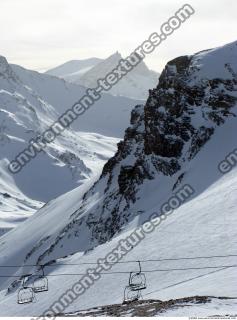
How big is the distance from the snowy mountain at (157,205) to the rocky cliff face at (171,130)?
165 mm

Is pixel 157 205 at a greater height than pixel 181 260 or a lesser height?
greater

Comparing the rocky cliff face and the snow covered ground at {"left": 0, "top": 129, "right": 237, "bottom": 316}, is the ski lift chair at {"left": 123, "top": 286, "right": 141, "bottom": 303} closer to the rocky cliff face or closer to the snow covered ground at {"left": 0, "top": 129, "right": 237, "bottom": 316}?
the snow covered ground at {"left": 0, "top": 129, "right": 237, "bottom": 316}

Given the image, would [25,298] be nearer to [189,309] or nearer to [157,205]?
[157,205]

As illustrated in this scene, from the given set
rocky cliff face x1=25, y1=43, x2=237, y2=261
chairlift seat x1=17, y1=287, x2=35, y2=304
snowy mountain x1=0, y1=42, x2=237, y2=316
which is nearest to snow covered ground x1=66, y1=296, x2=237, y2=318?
chairlift seat x1=17, y1=287, x2=35, y2=304

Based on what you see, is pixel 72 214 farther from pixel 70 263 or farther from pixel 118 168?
pixel 70 263

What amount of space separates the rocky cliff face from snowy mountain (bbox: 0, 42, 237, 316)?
165 millimetres

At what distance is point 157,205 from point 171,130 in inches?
728

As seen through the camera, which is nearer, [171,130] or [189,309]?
[189,309]

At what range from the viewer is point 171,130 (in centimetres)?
9088

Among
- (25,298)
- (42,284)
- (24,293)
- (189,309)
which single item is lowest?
(189,309)

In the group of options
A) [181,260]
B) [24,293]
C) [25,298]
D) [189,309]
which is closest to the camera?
[189,309]

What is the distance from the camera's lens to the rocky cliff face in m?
86.4

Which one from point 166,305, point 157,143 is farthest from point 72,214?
point 166,305

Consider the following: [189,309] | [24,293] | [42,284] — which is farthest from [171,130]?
[189,309]
